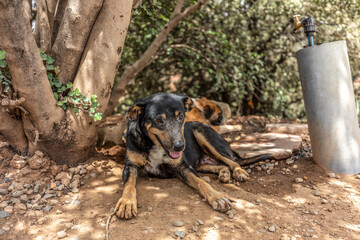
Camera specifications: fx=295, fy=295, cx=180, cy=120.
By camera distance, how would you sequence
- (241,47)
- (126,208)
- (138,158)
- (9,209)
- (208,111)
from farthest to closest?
(241,47) → (208,111) → (138,158) → (9,209) → (126,208)

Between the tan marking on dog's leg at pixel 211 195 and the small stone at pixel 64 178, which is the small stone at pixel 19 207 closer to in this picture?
the small stone at pixel 64 178

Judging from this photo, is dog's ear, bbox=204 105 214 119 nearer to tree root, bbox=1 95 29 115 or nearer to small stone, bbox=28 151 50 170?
small stone, bbox=28 151 50 170

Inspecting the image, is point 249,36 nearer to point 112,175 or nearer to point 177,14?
point 177,14

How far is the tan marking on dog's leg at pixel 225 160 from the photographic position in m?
3.86

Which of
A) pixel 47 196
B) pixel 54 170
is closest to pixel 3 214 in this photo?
pixel 47 196

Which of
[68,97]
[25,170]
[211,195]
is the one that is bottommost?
[211,195]

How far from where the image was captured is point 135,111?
3594 mm

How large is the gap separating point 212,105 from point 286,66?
301 centimetres

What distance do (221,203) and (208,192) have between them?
22 cm

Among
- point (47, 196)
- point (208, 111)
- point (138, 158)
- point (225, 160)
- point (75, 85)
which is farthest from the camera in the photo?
point (208, 111)

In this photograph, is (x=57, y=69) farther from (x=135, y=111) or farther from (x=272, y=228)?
(x=272, y=228)

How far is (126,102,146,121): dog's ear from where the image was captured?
11.5 ft

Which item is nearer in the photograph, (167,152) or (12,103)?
(12,103)

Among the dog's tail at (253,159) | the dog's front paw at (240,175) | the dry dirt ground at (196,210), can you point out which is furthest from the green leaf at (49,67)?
the dog's tail at (253,159)
